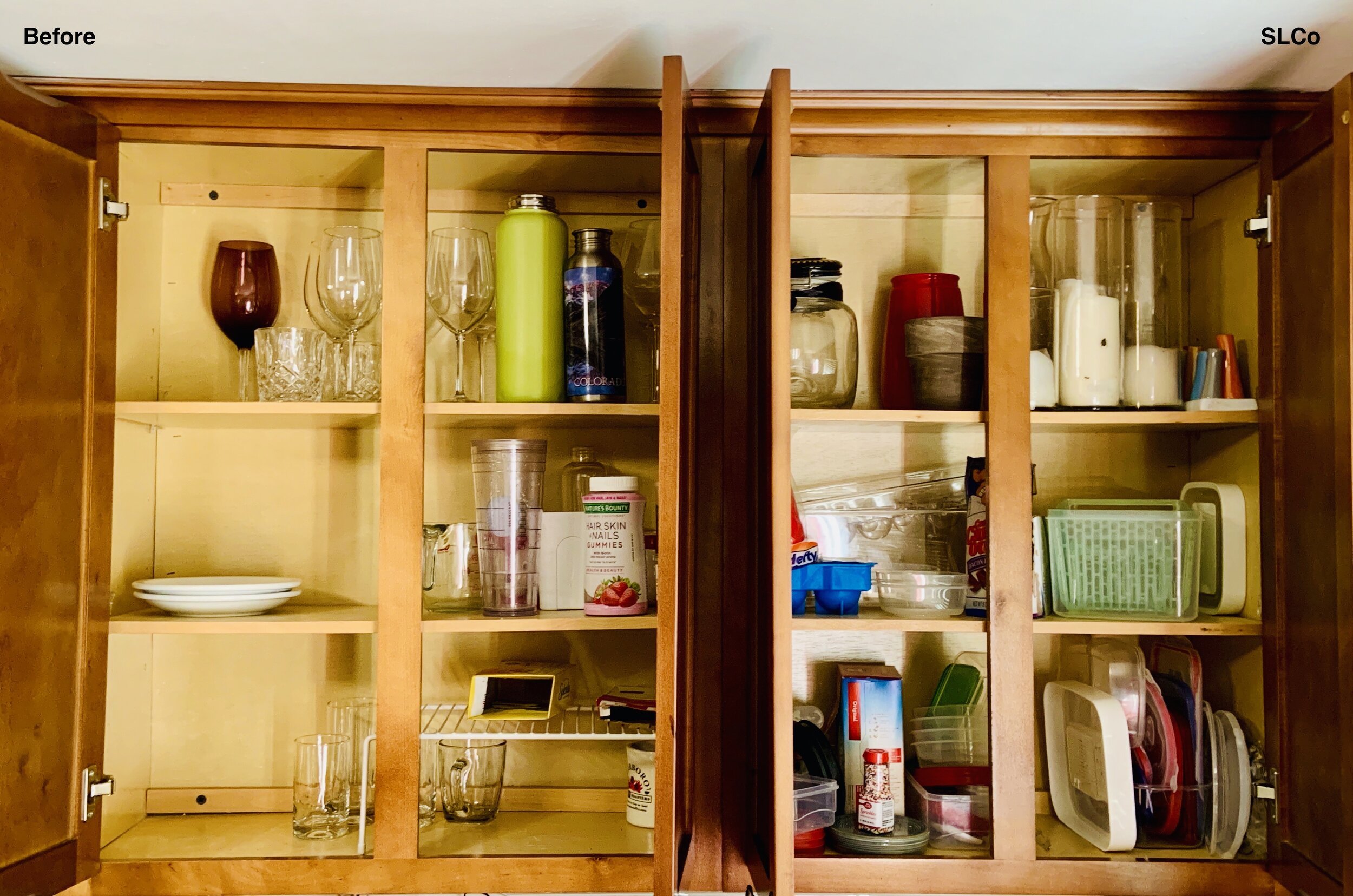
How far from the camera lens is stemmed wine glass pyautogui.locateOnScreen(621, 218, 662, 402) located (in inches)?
60.2

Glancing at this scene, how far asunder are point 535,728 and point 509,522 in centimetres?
34

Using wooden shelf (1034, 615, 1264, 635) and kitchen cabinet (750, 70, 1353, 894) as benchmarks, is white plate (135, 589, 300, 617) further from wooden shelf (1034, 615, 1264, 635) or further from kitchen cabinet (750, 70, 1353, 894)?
wooden shelf (1034, 615, 1264, 635)

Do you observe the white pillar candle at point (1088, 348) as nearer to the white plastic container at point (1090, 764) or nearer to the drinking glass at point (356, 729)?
the white plastic container at point (1090, 764)

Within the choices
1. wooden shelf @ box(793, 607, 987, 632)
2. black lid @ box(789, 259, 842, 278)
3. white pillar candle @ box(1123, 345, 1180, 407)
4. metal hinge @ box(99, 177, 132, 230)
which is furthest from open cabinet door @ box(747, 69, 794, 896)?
metal hinge @ box(99, 177, 132, 230)

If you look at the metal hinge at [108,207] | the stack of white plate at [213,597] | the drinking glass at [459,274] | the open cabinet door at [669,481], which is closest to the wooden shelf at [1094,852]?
the open cabinet door at [669,481]

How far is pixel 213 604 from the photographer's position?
1.43 meters

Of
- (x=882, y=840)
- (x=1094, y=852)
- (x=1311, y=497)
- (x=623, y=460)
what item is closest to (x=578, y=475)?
(x=623, y=460)

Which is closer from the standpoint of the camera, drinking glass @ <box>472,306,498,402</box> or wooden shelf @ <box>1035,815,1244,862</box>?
wooden shelf @ <box>1035,815,1244,862</box>

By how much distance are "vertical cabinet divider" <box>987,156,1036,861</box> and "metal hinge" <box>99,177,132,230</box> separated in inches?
50.7

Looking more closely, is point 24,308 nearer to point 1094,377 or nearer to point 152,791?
point 152,791

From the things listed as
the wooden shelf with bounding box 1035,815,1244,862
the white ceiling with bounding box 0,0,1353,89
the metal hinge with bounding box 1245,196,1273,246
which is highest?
the white ceiling with bounding box 0,0,1353,89

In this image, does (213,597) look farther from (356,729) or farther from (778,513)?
(778,513)

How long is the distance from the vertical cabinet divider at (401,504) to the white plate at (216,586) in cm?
19

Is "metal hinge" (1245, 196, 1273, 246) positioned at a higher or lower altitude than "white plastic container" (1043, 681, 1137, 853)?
higher
